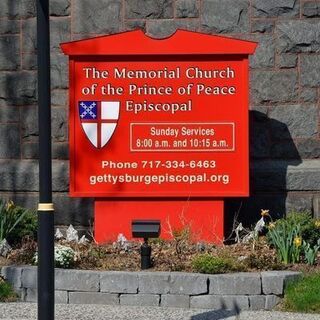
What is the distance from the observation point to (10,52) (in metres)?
11.9

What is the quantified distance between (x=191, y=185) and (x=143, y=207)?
2.07 feet

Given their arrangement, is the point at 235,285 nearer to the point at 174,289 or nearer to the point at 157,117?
the point at 174,289

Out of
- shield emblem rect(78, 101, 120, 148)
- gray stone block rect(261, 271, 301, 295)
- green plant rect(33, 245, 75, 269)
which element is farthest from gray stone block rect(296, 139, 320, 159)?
green plant rect(33, 245, 75, 269)

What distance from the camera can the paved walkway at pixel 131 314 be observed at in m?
8.54

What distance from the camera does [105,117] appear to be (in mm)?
10625

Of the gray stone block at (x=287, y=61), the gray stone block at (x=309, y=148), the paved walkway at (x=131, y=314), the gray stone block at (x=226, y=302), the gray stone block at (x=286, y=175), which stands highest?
the gray stone block at (x=287, y=61)

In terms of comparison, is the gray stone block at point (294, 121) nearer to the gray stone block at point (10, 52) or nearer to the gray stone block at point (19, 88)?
the gray stone block at point (19, 88)

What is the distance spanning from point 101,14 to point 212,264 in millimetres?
4122

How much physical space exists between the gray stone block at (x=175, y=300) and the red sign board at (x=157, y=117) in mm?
1844

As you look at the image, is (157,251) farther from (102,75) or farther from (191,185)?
(102,75)

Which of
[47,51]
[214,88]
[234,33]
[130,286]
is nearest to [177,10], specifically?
[234,33]

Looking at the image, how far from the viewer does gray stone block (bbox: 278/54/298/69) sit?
1155 centimetres

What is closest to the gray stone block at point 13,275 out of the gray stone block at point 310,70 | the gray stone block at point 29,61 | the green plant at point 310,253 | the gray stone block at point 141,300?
the gray stone block at point 141,300

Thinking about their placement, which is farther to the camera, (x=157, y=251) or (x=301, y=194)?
(x=301, y=194)
